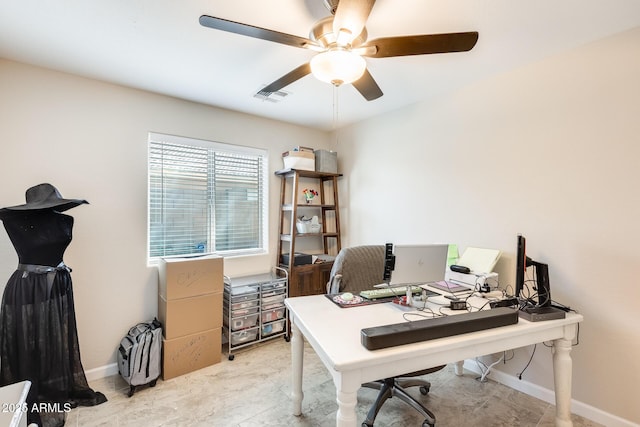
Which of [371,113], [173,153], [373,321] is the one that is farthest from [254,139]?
[373,321]

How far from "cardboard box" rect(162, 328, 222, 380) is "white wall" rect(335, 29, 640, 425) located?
88.2 inches

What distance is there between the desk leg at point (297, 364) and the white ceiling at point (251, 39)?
1875mm

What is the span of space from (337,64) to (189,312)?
2.27 meters

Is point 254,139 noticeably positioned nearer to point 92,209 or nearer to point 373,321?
point 92,209

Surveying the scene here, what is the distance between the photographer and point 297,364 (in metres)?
1.84

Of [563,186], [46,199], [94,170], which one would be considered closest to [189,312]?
[46,199]

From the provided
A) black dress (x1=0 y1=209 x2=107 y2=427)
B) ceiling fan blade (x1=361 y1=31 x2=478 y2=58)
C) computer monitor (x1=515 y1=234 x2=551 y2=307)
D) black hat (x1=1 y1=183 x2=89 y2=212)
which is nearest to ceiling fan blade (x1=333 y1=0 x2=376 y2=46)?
ceiling fan blade (x1=361 y1=31 x2=478 y2=58)

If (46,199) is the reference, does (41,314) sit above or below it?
below

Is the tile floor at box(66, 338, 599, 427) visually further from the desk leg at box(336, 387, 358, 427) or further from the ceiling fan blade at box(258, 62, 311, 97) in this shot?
the ceiling fan blade at box(258, 62, 311, 97)

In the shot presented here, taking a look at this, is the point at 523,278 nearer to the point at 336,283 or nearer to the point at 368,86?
the point at 336,283

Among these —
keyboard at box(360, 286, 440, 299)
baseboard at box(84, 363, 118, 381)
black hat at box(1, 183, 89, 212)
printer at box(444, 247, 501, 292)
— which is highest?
black hat at box(1, 183, 89, 212)

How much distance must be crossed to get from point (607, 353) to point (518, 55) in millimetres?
2100

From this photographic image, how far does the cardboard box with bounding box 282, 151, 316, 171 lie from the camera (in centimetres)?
324

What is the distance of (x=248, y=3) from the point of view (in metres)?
1.50
